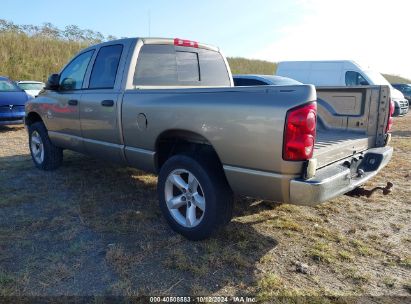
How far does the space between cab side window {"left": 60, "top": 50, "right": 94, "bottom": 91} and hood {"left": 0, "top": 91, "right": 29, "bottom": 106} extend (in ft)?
18.1

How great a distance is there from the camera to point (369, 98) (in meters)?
4.02

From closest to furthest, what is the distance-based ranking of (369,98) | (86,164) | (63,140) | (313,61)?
(369,98), (63,140), (86,164), (313,61)

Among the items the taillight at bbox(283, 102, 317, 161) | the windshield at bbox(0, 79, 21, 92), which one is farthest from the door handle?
the windshield at bbox(0, 79, 21, 92)

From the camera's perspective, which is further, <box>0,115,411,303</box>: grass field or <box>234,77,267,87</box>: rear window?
<box>234,77,267,87</box>: rear window

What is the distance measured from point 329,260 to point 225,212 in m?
1.00

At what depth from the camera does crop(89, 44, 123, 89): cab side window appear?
13.8 feet

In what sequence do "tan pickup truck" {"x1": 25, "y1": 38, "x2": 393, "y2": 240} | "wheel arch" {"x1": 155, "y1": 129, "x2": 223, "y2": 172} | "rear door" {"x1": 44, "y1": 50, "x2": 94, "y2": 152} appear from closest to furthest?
"tan pickup truck" {"x1": 25, "y1": 38, "x2": 393, "y2": 240}
"wheel arch" {"x1": 155, "y1": 129, "x2": 223, "y2": 172}
"rear door" {"x1": 44, "y1": 50, "x2": 94, "y2": 152}

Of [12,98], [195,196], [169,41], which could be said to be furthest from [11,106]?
[195,196]

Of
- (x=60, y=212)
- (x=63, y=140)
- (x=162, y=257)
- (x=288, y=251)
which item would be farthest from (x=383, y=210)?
(x=63, y=140)

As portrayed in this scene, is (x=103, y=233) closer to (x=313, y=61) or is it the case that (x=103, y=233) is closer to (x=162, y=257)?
(x=162, y=257)

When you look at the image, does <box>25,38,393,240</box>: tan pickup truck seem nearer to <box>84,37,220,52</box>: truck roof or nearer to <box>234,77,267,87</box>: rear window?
<box>84,37,220,52</box>: truck roof

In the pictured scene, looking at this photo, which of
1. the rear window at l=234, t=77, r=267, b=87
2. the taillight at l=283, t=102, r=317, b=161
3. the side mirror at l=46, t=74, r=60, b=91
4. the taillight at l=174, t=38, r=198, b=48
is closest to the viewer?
the taillight at l=283, t=102, r=317, b=161

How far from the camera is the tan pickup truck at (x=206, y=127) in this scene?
8.82ft

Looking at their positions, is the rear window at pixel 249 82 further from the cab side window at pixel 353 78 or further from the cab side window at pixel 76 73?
the cab side window at pixel 353 78
